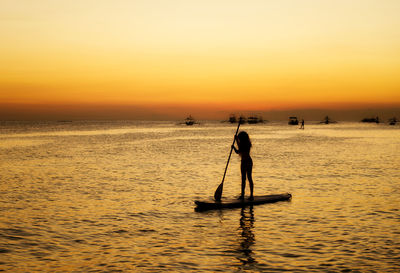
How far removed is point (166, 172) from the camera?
26016 mm

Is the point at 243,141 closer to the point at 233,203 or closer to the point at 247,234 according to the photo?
the point at 233,203

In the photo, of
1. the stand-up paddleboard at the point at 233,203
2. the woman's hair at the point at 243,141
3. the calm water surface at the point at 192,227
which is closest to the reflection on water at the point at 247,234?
the calm water surface at the point at 192,227

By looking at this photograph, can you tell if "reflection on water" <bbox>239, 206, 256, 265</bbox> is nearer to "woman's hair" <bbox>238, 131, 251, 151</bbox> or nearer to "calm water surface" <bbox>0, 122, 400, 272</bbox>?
"calm water surface" <bbox>0, 122, 400, 272</bbox>

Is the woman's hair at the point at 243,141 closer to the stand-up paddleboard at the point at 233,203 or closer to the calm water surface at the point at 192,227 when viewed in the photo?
the stand-up paddleboard at the point at 233,203

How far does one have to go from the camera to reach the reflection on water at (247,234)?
877 centimetres

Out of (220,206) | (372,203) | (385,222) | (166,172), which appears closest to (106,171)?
(166,172)

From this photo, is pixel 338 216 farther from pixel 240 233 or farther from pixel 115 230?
pixel 115 230

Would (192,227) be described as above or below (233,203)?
below

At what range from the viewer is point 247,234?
10750 millimetres

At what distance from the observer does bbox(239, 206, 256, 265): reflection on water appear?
345 inches

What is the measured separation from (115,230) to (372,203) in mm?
9052

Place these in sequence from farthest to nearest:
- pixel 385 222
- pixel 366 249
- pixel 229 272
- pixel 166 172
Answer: pixel 166 172
pixel 385 222
pixel 366 249
pixel 229 272

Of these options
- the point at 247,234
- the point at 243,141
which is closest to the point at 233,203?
the point at 243,141

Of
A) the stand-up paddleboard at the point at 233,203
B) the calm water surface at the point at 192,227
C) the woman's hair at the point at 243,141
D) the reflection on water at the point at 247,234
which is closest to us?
the calm water surface at the point at 192,227
